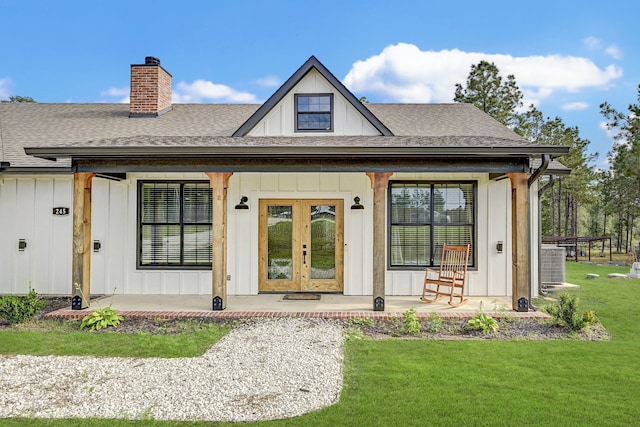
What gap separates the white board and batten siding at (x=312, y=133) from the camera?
354 inches

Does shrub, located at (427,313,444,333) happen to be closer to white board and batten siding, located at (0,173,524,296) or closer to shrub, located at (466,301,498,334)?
shrub, located at (466,301,498,334)

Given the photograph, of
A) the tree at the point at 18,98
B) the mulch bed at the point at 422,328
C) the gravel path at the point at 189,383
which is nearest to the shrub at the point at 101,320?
the mulch bed at the point at 422,328

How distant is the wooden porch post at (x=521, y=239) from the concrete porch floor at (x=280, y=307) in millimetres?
333

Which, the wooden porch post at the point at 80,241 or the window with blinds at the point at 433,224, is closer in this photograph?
the wooden porch post at the point at 80,241

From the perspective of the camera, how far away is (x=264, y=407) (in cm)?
365

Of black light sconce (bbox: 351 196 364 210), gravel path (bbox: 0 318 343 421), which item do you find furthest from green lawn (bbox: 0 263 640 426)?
black light sconce (bbox: 351 196 364 210)

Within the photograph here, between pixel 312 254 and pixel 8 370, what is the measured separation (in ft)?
17.3

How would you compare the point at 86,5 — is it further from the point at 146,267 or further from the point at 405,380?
the point at 405,380

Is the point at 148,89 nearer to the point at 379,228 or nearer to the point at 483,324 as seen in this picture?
the point at 379,228

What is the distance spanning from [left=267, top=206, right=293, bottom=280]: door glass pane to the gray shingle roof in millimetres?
1479

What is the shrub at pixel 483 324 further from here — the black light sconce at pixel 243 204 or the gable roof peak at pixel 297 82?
the black light sconce at pixel 243 204

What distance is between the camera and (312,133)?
29.5ft

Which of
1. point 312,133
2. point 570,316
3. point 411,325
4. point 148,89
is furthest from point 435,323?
point 148,89

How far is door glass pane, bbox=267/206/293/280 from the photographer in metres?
8.73
